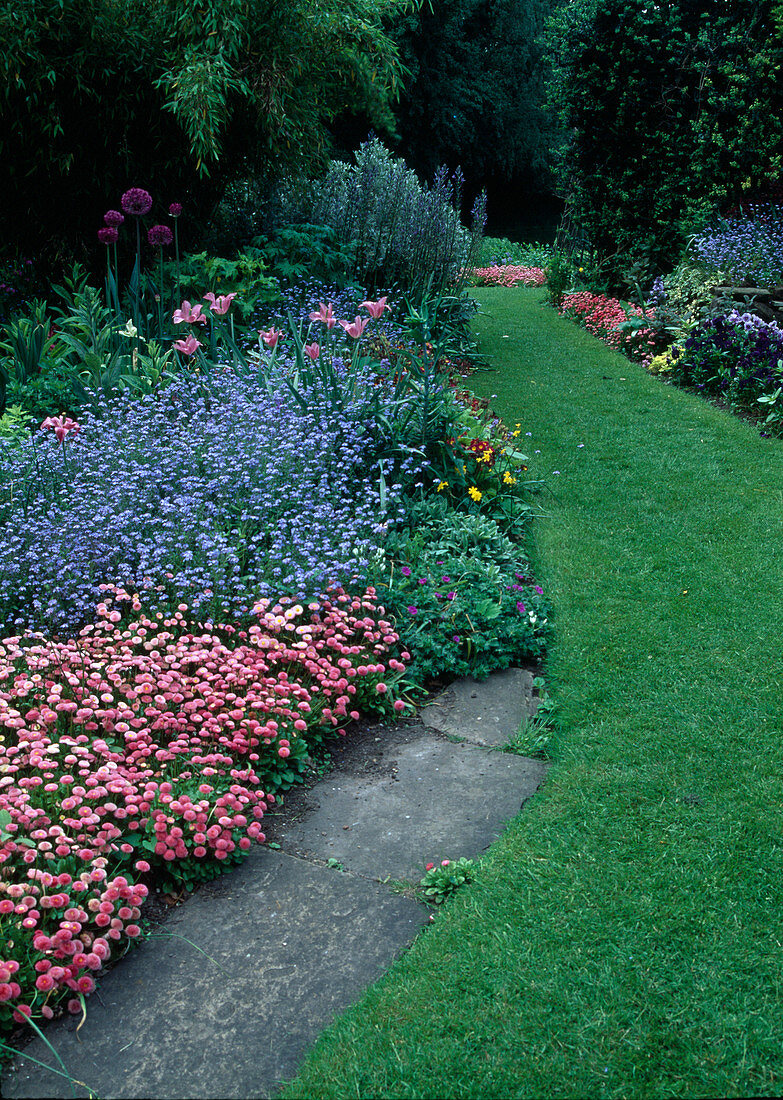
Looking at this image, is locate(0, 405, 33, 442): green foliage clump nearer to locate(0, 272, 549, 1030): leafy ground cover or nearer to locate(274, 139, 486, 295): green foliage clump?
locate(0, 272, 549, 1030): leafy ground cover

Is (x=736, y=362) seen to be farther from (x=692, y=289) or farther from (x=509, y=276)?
(x=509, y=276)

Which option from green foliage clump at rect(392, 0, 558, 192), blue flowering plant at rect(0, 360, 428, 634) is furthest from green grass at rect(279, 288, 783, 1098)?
green foliage clump at rect(392, 0, 558, 192)

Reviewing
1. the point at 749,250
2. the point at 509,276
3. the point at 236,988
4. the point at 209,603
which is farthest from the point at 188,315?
the point at 509,276

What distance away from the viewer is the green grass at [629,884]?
1.64 m

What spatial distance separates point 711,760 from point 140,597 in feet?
6.75

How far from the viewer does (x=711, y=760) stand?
2.57m

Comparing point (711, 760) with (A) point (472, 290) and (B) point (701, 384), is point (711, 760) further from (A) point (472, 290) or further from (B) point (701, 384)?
(A) point (472, 290)

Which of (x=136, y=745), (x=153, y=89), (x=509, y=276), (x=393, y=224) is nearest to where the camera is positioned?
(x=136, y=745)

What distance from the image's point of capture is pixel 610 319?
930 centimetres

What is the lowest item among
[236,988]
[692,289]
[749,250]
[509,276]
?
[236,988]

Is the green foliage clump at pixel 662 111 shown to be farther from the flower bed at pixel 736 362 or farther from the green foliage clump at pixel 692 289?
the flower bed at pixel 736 362

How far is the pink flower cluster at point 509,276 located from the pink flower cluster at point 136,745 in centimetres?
1349

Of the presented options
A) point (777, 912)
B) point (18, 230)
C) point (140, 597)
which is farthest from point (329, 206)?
point (777, 912)

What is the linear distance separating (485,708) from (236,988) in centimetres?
140
